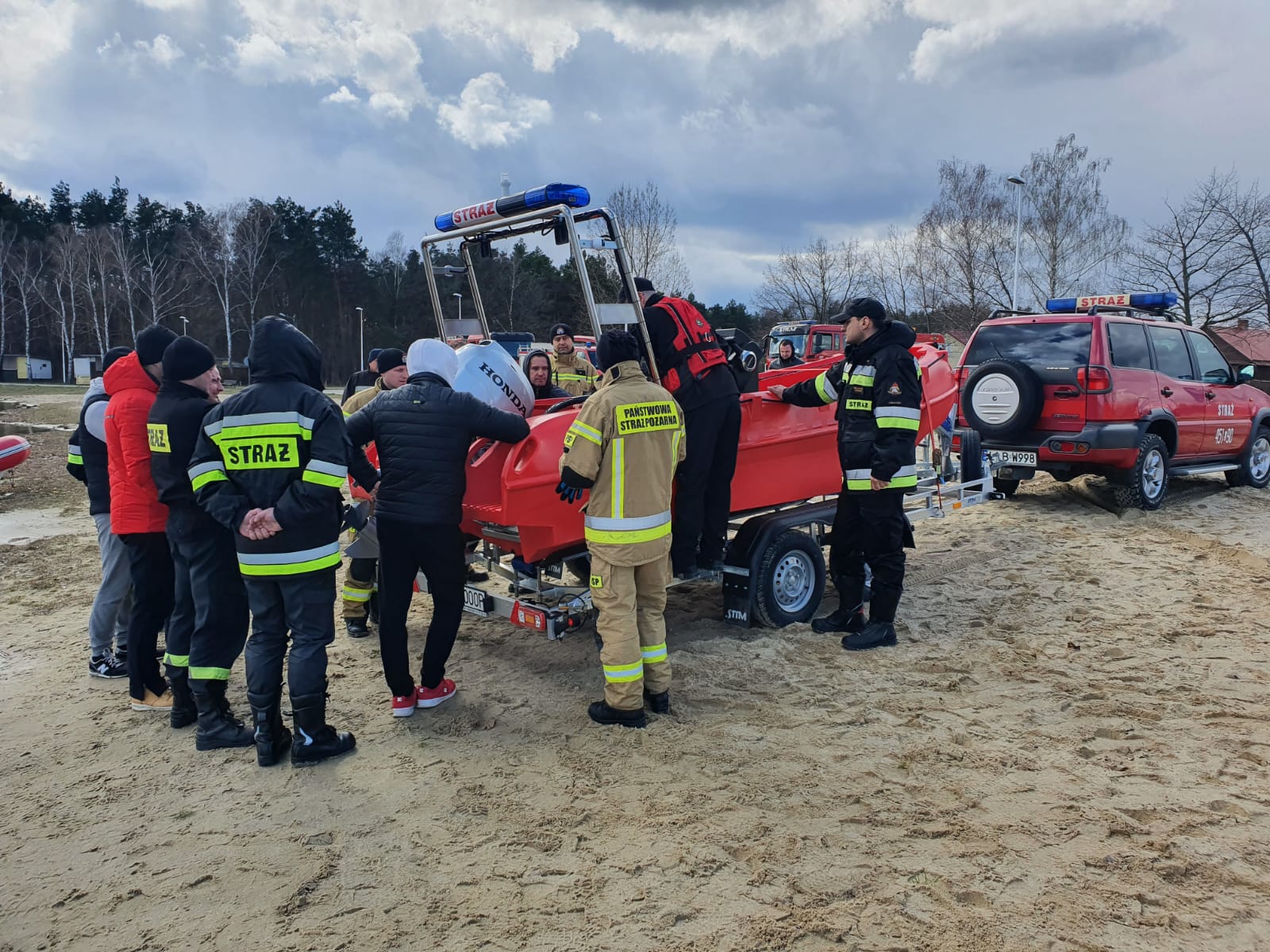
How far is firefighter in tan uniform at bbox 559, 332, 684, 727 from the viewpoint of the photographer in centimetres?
385

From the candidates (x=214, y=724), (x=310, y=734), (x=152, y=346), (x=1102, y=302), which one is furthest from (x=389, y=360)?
(x=1102, y=302)

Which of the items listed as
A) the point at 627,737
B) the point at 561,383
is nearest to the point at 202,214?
the point at 561,383

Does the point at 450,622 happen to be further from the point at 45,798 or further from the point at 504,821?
the point at 45,798

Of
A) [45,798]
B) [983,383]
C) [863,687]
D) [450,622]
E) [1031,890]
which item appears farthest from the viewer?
[983,383]

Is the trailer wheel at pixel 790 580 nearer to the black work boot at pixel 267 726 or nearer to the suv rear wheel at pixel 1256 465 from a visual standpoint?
the black work boot at pixel 267 726

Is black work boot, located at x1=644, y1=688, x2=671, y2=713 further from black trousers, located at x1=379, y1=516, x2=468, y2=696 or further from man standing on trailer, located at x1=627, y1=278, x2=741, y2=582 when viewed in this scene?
black trousers, located at x1=379, y1=516, x2=468, y2=696

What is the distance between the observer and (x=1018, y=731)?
3832mm

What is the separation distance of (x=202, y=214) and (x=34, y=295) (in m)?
11.0

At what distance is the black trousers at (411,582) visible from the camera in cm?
392

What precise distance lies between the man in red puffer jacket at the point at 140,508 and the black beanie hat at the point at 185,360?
0.85 ft

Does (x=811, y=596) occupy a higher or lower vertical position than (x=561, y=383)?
lower

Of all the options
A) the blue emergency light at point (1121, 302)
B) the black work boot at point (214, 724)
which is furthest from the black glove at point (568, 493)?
the blue emergency light at point (1121, 302)

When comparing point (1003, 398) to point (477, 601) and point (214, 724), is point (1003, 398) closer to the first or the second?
point (477, 601)

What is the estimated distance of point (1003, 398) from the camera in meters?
8.02
